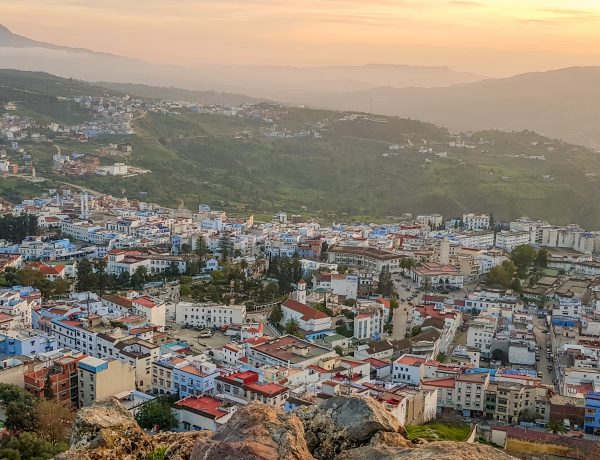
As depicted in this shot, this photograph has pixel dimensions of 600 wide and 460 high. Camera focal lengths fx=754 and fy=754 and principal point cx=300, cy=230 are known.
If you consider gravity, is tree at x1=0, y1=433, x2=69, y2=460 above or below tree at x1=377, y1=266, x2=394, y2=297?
above

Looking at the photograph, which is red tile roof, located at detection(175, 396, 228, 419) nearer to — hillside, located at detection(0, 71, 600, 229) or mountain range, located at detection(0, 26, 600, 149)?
hillside, located at detection(0, 71, 600, 229)

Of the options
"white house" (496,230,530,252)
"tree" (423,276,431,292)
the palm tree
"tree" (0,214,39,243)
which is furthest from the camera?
"white house" (496,230,530,252)

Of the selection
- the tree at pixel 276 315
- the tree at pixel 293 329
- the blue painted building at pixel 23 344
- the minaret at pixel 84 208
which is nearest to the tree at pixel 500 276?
the tree at pixel 276 315

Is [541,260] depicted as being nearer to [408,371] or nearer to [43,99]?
[408,371]

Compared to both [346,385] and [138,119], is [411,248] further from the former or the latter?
[138,119]

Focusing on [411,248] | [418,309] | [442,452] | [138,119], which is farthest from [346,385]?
[138,119]

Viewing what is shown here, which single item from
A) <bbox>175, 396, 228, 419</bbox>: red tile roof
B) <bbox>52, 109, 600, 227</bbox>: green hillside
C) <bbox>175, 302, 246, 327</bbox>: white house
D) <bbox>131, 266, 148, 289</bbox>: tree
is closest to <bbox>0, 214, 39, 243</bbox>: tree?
<bbox>131, 266, 148, 289</bbox>: tree

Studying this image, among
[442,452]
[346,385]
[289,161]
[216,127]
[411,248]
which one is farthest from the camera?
[216,127]
